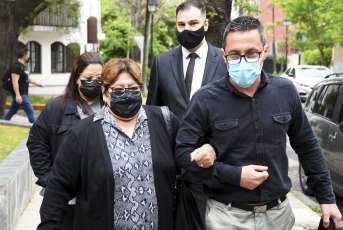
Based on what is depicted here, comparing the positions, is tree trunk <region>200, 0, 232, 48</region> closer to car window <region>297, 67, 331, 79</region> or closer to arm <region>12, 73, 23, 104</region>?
arm <region>12, 73, 23, 104</region>

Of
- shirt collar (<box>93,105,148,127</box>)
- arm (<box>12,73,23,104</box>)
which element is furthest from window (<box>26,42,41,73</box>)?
shirt collar (<box>93,105,148,127</box>)

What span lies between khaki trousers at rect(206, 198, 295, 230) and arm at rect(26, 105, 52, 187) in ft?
4.70

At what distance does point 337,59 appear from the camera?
37.7 meters

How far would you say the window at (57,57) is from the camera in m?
36.1

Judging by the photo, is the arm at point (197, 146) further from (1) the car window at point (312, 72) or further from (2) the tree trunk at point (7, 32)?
(1) the car window at point (312, 72)

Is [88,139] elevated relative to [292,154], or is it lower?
elevated

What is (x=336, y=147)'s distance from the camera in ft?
22.9

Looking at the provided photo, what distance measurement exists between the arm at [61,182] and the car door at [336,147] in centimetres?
448

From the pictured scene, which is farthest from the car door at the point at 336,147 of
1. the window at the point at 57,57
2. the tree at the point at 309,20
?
the window at the point at 57,57

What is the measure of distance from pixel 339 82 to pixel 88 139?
5367mm

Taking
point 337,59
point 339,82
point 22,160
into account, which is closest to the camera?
point 22,160

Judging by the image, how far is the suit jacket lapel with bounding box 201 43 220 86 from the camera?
4.27 meters

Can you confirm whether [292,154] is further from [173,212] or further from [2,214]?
[173,212]

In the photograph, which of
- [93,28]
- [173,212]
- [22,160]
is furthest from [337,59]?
[173,212]
